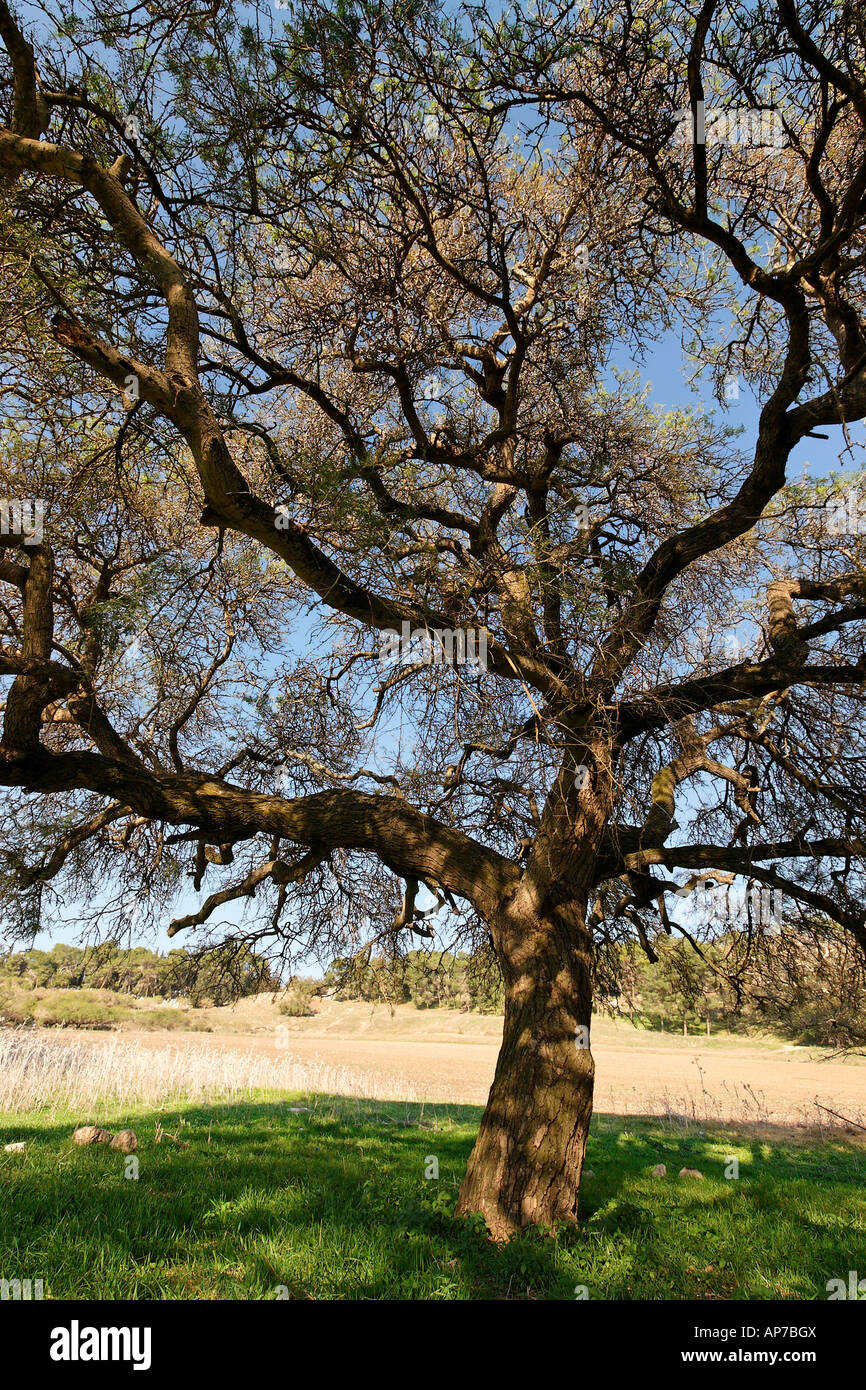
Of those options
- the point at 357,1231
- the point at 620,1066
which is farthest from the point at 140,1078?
the point at 620,1066

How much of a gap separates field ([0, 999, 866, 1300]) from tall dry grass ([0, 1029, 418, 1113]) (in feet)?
0.17

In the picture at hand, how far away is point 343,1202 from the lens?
457 cm

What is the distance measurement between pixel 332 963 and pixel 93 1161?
2.52 m

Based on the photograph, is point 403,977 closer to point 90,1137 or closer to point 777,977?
point 90,1137

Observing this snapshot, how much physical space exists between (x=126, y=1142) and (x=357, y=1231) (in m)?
3.37

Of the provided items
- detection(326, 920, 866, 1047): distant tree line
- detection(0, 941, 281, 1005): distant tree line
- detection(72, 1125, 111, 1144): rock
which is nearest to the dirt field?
detection(326, 920, 866, 1047): distant tree line

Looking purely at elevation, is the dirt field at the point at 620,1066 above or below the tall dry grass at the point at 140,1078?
below

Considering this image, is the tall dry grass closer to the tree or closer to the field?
the field

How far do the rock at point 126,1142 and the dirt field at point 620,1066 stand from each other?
227 cm

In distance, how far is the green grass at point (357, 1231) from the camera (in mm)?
3197

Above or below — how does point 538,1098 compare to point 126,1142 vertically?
above

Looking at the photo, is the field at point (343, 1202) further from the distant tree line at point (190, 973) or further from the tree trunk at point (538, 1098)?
the distant tree line at point (190, 973)

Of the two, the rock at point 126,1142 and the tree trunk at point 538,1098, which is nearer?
the tree trunk at point 538,1098

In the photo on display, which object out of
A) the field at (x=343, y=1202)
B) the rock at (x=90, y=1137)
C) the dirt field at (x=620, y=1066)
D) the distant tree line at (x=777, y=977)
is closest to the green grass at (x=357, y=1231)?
the field at (x=343, y=1202)
